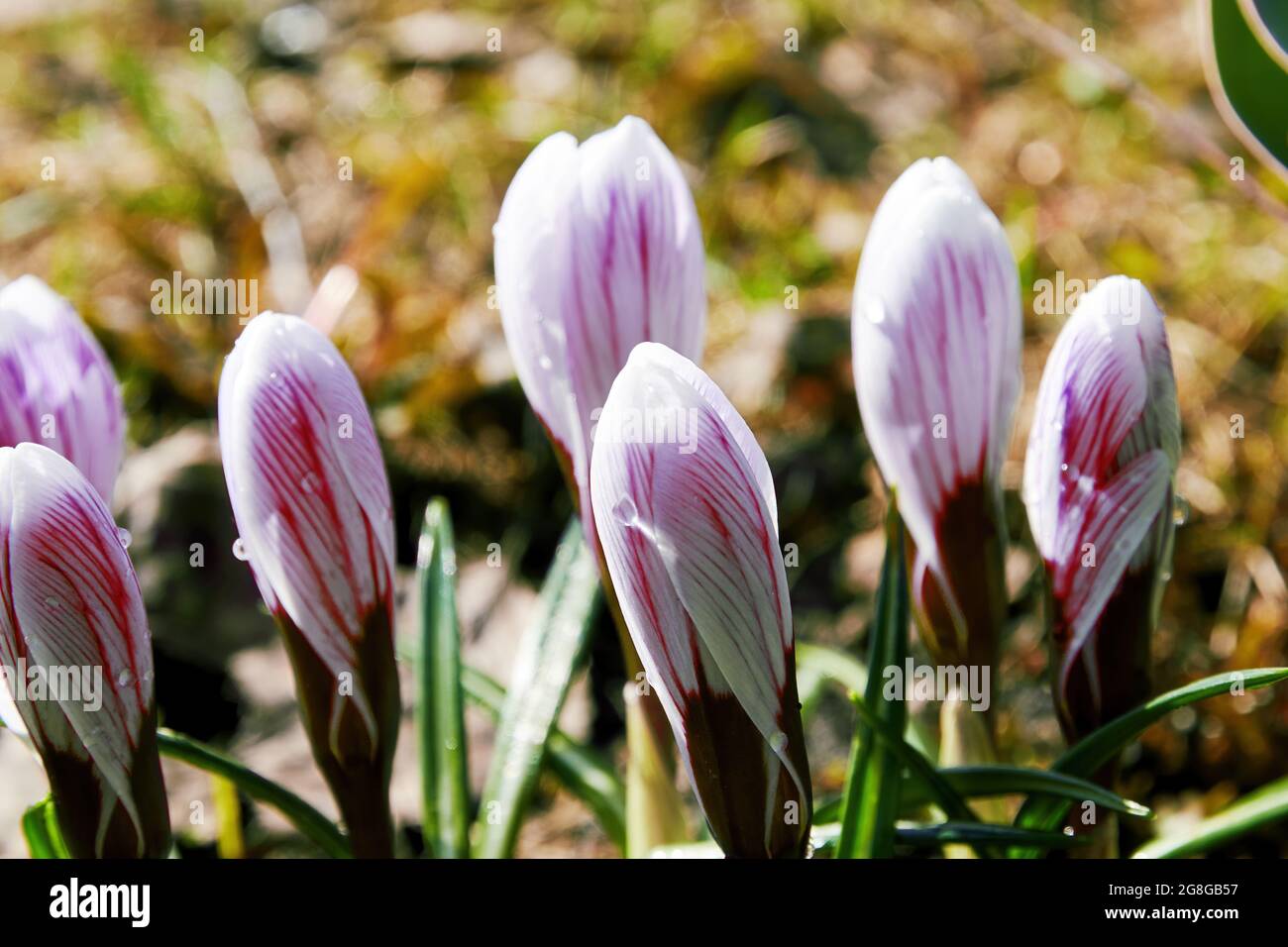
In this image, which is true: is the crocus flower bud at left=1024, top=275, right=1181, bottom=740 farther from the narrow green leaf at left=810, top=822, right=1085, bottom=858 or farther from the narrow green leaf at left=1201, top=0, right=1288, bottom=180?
the narrow green leaf at left=1201, top=0, right=1288, bottom=180

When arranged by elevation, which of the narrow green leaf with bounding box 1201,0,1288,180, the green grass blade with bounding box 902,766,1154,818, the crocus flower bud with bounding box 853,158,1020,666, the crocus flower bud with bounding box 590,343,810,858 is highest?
the narrow green leaf with bounding box 1201,0,1288,180

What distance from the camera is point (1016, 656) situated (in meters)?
1.42

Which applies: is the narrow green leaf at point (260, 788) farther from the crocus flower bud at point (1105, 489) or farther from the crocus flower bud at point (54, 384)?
the crocus flower bud at point (1105, 489)

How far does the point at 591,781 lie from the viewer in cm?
106

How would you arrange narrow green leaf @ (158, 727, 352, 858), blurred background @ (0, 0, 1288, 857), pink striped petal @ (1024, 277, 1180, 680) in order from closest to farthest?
pink striped petal @ (1024, 277, 1180, 680)
narrow green leaf @ (158, 727, 352, 858)
blurred background @ (0, 0, 1288, 857)

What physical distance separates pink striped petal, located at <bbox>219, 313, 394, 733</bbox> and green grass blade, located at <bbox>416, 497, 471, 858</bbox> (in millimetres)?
227

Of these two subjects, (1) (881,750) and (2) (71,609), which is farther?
(1) (881,750)

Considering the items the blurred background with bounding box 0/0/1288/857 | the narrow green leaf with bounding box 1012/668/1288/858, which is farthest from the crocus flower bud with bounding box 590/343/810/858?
the blurred background with bounding box 0/0/1288/857

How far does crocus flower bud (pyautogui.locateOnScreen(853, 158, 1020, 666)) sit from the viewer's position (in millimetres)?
803

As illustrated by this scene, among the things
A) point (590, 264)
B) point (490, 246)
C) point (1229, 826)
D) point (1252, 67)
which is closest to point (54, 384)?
point (590, 264)

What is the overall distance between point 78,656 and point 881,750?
498 millimetres

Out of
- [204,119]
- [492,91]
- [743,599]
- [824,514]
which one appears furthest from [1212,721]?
[204,119]

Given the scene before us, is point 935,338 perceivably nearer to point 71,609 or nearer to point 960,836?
point 960,836
